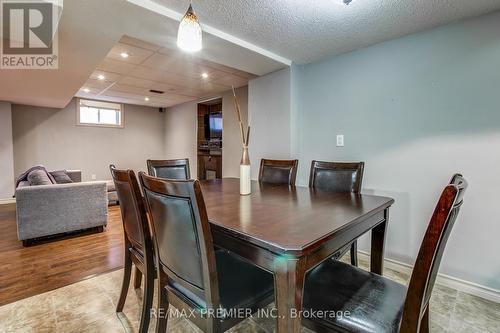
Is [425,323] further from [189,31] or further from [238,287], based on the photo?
[189,31]

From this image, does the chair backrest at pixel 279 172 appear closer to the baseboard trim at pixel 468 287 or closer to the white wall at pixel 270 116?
the white wall at pixel 270 116

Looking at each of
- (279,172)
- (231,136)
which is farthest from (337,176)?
(231,136)

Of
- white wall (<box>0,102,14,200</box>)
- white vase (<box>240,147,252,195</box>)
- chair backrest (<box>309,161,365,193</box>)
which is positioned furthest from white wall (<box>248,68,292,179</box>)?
white wall (<box>0,102,14,200</box>)

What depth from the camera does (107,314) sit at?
5.54 feet

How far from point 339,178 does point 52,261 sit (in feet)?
9.53

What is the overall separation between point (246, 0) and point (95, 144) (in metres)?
5.78

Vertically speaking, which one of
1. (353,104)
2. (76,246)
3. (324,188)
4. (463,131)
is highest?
(353,104)

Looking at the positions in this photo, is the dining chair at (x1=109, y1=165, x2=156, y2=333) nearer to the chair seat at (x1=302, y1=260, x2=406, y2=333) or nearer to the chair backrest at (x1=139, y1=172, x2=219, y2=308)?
the chair backrest at (x1=139, y1=172, x2=219, y2=308)

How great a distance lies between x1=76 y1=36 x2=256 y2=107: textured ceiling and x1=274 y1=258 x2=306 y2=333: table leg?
265cm

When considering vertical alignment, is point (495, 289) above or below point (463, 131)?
below

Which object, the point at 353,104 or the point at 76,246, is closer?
the point at 353,104

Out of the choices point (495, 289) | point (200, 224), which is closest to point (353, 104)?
point (495, 289)

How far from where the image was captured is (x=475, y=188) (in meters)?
1.97

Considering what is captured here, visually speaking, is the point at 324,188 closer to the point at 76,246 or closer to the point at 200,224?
the point at 200,224
